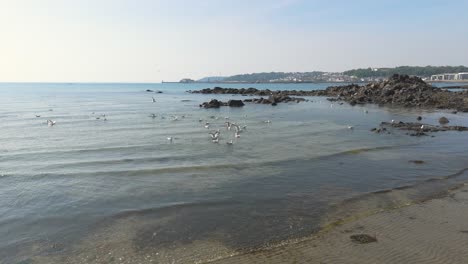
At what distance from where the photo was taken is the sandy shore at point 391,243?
8586 mm

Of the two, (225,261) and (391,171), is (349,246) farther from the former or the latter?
(391,171)

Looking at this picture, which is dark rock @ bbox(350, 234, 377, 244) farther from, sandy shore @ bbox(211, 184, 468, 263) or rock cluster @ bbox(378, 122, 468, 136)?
rock cluster @ bbox(378, 122, 468, 136)

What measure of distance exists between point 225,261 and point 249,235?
4.97 feet

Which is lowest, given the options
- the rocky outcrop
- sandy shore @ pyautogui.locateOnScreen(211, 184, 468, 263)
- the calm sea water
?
sandy shore @ pyautogui.locateOnScreen(211, 184, 468, 263)

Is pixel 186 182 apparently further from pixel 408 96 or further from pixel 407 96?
pixel 407 96

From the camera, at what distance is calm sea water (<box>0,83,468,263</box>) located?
10148mm

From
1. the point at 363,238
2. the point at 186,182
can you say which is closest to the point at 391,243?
the point at 363,238

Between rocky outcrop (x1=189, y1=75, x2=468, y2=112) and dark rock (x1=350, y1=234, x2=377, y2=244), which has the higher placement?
rocky outcrop (x1=189, y1=75, x2=468, y2=112)

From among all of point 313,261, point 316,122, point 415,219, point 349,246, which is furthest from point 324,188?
point 316,122

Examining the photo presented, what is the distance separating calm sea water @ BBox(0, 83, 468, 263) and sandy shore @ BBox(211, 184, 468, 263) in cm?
71

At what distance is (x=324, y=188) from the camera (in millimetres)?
14133

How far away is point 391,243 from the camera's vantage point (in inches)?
367

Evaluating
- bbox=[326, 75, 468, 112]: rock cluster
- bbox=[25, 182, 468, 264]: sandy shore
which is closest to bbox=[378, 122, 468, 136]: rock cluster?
bbox=[25, 182, 468, 264]: sandy shore

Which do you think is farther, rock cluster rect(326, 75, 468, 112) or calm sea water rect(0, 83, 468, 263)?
rock cluster rect(326, 75, 468, 112)
